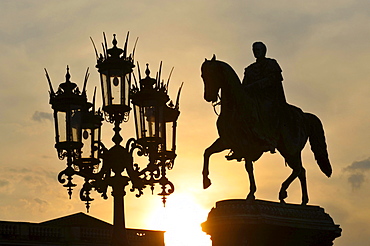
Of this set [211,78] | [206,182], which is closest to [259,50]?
[211,78]

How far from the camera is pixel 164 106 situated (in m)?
22.1

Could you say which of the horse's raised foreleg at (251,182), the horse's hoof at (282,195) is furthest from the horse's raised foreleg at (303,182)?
the horse's raised foreleg at (251,182)

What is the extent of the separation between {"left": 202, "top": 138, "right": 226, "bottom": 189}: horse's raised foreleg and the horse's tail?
2503 millimetres

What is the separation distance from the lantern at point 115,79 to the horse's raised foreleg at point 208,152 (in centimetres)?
183

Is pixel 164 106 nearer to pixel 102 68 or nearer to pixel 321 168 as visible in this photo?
pixel 102 68

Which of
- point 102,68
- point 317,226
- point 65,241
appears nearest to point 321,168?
point 317,226

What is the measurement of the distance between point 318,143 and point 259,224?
3.26 metres

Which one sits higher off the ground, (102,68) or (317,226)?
(102,68)

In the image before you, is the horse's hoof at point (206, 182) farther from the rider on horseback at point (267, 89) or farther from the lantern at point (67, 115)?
the lantern at point (67, 115)

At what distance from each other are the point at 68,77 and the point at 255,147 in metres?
3.86

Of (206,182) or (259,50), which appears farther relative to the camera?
(259,50)

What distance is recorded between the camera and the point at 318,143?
2273 cm

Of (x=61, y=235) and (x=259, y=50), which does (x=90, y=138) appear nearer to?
(x=259, y=50)

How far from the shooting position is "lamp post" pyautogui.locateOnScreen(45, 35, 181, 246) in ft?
70.2
